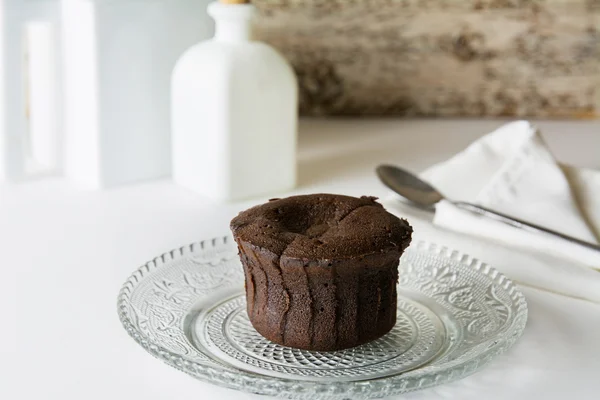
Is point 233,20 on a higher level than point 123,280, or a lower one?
higher

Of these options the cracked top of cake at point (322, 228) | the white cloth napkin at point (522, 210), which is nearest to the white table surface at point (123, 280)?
the white cloth napkin at point (522, 210)

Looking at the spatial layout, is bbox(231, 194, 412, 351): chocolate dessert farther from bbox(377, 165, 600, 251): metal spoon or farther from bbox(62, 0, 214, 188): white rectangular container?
bbox(62, 0, 214, 188): white rectangular container

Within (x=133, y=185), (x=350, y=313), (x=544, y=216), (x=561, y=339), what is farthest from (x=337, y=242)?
(x=133, y=185)

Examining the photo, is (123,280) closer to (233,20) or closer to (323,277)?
(323,277)

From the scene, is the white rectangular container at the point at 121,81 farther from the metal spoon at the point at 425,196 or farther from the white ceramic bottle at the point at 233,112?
the metal spoon at the point at 425,196

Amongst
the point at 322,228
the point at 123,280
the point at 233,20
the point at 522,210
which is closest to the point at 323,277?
the point at 322,228

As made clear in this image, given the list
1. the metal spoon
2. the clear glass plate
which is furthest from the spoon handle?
the clear glass plate

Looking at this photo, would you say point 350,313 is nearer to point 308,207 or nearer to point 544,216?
point 308,207
